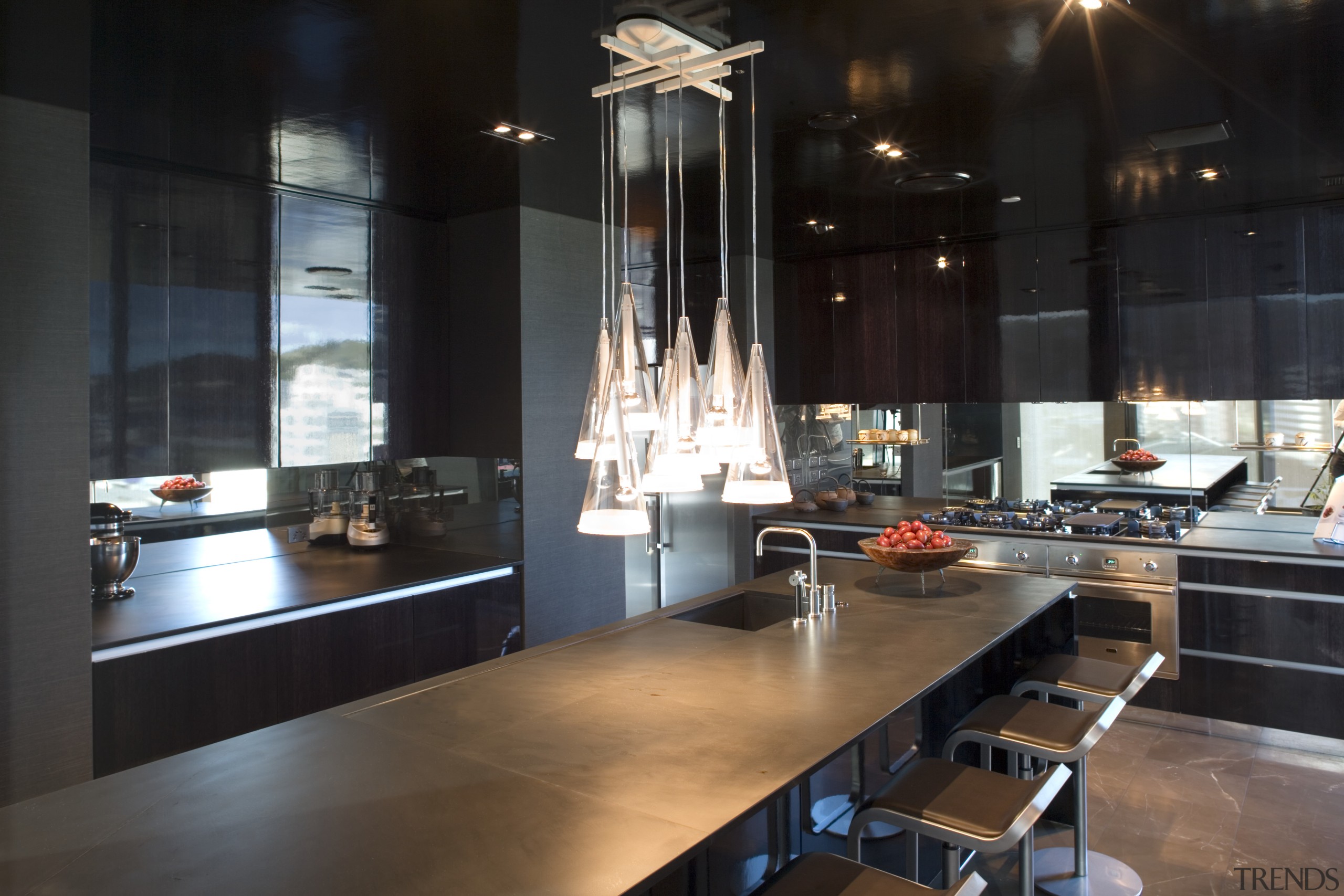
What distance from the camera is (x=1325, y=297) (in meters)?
4.24

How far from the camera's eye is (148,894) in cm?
126

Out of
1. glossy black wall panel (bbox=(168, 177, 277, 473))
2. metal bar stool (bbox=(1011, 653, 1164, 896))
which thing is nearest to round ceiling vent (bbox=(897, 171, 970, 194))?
metal bar stool (bbox=(1011, 653, 1164, 896))

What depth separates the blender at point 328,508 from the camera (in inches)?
175

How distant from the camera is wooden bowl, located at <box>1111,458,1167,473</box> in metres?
4.84

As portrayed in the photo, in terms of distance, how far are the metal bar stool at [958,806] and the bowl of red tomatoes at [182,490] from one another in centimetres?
320

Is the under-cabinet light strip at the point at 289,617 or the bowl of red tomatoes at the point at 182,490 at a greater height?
the bowl of red tomatoes at the point at 182,490

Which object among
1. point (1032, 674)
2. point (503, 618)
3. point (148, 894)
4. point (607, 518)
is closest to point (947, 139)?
point (1032, 674)

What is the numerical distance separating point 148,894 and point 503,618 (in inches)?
111

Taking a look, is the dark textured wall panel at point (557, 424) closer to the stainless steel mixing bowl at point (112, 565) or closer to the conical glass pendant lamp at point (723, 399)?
the stainless steel mixing bowl at point (112, 565)

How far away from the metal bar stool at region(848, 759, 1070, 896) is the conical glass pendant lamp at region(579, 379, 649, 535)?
2.88ft

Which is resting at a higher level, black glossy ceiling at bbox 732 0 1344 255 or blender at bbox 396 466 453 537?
black glossy ceiling at bbox 732 0 1344 255

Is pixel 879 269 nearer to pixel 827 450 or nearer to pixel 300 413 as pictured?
pixel 827 450

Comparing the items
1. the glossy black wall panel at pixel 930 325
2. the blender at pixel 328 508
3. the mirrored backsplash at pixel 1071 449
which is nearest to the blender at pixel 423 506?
the blender at pixel 328 508

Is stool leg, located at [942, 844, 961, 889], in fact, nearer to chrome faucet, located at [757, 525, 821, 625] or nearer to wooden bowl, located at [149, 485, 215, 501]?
chrome faucet, located at [757, 525, 821, 625]
